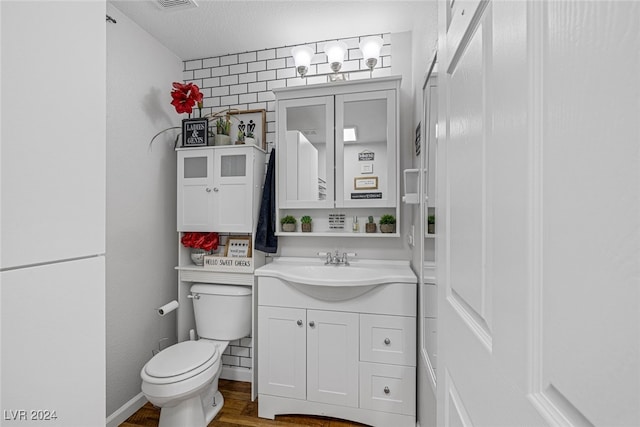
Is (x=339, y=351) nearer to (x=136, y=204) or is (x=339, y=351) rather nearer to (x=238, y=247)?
(x=238, y=247)

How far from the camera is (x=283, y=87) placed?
221cm

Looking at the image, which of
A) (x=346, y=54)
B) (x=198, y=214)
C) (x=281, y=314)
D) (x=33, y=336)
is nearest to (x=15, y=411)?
(x=33, y=336)

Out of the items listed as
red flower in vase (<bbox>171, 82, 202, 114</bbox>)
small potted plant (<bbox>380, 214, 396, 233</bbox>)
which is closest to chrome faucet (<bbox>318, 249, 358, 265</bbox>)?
small potted plant (<bbox>380, 214, 396, 233</bbox>)

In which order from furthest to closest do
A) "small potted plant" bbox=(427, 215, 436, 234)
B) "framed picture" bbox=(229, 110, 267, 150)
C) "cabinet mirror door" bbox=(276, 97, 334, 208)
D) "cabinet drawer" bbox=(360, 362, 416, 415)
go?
1. "framed picture" bbox=(229, 110, 267, 150)
2. "cabinet mirror door" bbox=(276, 97, 334, 208)
3. "cabinet drawer" bbox=(360, 362, 416, 415)
4. "small potted plant" bbox=(427, 215, 436, 234)

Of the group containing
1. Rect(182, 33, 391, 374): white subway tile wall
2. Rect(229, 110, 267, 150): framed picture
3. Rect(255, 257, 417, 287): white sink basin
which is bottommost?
A: Rect(255, 257, 417, 287): white sink basin

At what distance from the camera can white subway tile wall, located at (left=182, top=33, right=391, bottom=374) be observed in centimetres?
224

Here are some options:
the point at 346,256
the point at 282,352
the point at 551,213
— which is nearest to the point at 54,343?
the point at 551,213

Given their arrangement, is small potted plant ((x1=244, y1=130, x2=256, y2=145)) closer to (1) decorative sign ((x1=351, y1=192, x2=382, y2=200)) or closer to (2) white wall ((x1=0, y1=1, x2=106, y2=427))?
(1) decorative sign ((x1=351, y1=192, x2=382, y2=200))

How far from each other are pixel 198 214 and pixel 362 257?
1284 millimetres

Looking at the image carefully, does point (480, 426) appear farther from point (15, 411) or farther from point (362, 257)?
point (362, 257)

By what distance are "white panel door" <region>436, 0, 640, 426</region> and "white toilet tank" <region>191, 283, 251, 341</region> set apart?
1.82 metres

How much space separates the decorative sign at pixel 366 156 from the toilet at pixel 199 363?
48.8 inches

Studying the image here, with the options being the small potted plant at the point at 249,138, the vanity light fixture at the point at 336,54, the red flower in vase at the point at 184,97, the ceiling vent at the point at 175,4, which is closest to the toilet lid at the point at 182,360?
the small potted plant at the point at 249,138

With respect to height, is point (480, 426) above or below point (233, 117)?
below
